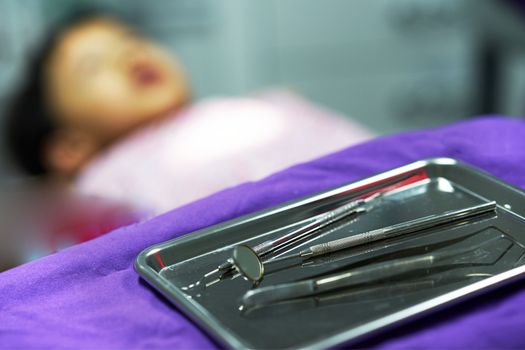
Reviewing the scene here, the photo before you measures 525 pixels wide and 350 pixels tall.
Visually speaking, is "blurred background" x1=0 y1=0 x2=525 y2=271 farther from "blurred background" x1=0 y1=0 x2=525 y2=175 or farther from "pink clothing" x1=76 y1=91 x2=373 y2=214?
"pink clothing" x1=76 y1=91 x2=373 y2=214

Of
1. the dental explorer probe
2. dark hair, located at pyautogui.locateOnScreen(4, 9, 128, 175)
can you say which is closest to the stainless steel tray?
the dental explorer probe

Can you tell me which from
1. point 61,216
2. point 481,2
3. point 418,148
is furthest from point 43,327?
point 481,2

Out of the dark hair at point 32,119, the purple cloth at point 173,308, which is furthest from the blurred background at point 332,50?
the purple cloth at point 173,308

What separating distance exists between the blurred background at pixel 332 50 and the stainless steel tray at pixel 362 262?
1372 mm

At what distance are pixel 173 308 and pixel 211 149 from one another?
0.73 metres

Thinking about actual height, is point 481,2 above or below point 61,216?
above

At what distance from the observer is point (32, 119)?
144 cm

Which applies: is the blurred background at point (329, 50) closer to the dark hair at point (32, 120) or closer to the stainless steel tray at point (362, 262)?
the dark hair at point (32, 120)

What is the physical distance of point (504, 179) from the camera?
0.58 m

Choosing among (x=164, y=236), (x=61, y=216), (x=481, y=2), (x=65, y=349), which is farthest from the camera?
(x=481, y=2)

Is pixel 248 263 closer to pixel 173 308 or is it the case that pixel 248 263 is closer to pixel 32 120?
pixel 173 308

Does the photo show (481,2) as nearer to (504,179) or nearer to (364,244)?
(504,179)

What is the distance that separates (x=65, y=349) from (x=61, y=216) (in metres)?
0.55

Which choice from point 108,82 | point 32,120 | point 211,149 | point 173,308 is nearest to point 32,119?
point 32,120
